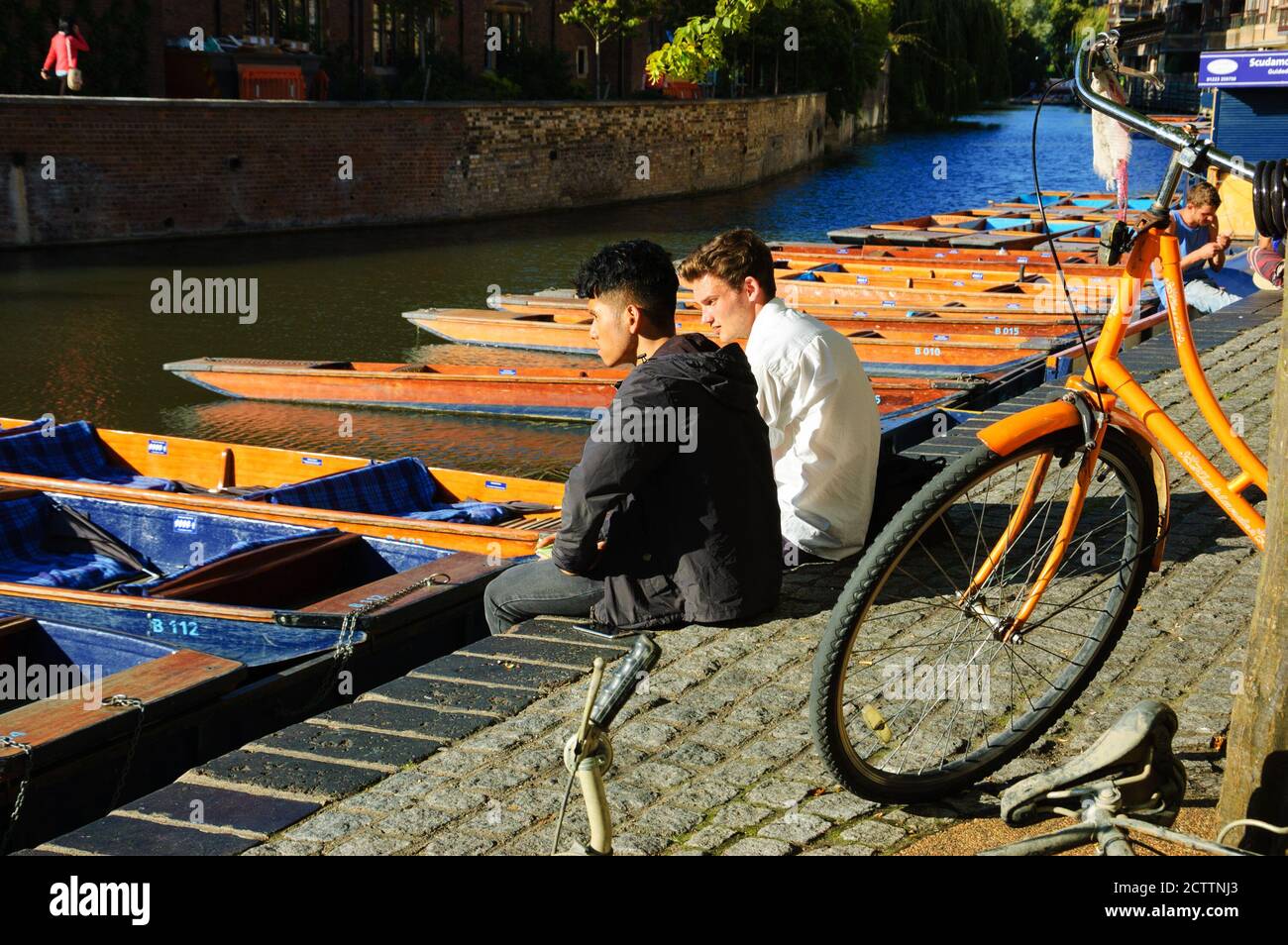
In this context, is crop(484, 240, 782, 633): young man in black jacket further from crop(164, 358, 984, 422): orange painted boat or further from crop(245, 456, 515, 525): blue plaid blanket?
crop(164, 358, 984, 422): orange painted boat

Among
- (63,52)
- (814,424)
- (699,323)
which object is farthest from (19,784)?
(63,52)

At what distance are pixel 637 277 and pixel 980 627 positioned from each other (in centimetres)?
125

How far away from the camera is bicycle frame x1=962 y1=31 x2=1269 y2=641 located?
2.88 m

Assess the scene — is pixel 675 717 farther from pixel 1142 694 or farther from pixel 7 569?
pixel 7 569

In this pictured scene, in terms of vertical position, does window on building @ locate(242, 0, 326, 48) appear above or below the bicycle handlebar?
above

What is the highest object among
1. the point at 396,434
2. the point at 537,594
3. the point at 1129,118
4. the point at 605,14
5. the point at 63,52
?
the point at 605,14

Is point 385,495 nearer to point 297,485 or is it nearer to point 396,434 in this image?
point 297,485

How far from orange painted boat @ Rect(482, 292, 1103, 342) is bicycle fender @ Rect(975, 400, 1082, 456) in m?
8.53

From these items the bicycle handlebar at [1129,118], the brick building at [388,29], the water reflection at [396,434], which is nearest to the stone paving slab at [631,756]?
the bicycle handlebar at [1129,118]

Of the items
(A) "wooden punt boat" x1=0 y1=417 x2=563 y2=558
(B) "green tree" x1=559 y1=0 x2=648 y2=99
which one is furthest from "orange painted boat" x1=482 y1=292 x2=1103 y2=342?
(B) "green tree" x1=559 y1=0 x2=648 y2=99

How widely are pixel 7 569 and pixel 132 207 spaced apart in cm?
1584

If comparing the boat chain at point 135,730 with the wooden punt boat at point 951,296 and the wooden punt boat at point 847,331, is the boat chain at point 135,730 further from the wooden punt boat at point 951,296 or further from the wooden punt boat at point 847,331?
the wooden punt boat at point 951,296

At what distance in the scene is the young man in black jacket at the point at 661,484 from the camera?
→ 348 cm

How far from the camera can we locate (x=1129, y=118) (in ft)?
9.89
